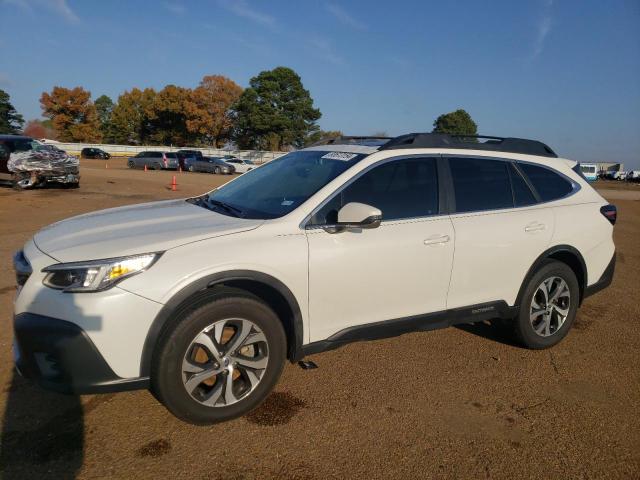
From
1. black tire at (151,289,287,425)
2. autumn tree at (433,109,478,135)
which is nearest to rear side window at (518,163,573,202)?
black tire at (151,289,287,425)

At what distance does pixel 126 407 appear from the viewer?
10.1 feet

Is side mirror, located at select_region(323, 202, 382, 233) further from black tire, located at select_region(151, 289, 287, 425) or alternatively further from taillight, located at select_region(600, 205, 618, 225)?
taillight, located at select_region(600, 205, 618, 225)

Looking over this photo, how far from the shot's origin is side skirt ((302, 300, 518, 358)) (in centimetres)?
323

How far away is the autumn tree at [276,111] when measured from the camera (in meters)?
70.6

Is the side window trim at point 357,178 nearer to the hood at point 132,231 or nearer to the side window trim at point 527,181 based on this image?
the hood at point 132,231

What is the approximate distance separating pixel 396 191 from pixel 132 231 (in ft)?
6.13

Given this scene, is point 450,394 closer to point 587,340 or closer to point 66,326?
point 587,340

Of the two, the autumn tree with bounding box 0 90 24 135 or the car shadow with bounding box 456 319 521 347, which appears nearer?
the car shadow with bounding box 456 319 521 347

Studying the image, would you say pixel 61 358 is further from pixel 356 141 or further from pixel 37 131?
pixel 37 131

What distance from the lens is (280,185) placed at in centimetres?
374

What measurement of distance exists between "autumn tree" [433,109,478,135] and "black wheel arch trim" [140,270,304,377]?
321 ft

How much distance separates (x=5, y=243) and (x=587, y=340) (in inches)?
329

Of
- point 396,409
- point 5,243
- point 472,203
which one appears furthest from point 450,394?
point 5,243

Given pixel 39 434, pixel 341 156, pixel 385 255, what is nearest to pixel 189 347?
pixel 39 434
